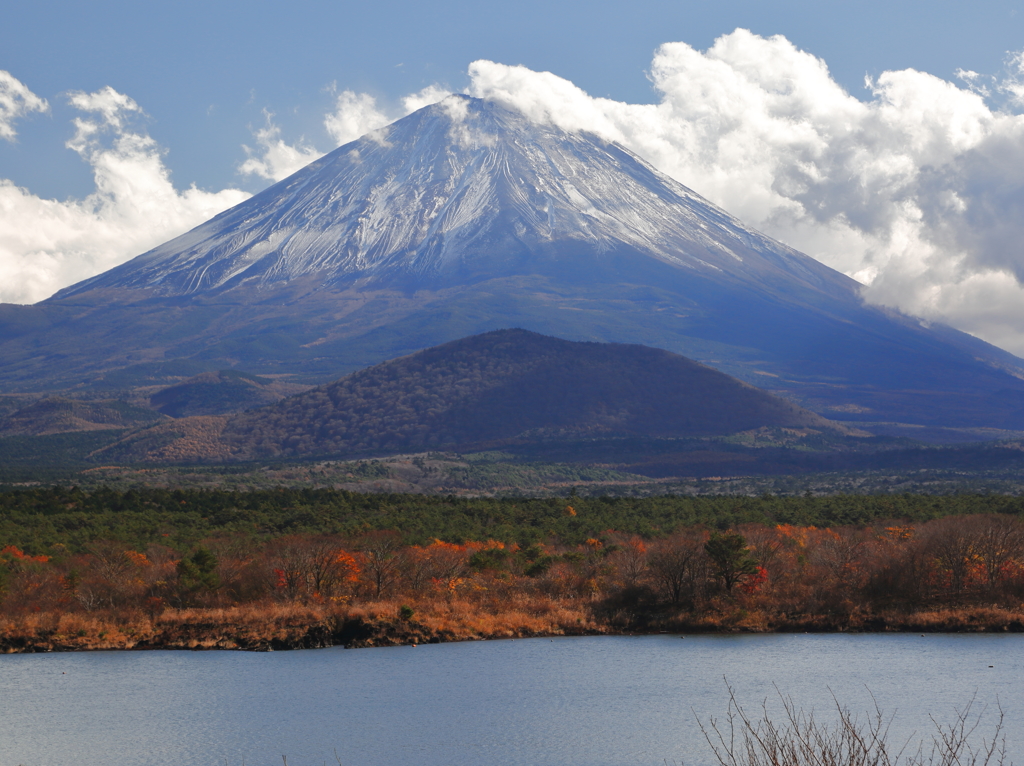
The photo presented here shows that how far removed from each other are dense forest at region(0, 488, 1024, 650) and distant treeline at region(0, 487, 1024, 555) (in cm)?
198

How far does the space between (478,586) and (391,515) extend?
2131cm

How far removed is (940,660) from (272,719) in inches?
879

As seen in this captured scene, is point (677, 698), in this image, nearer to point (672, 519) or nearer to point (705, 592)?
point (705, 592)

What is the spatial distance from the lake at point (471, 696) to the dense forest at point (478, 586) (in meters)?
1.92

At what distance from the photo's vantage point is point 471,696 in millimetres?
34125

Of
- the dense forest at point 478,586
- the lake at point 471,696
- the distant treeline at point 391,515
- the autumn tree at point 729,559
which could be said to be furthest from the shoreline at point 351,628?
the distant treeline at point 391,515

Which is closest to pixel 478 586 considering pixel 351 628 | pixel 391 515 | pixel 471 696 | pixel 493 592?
pixel 493 592

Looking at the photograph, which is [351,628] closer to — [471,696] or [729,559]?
[471,696]

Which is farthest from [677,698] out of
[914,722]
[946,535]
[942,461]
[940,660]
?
[942,461]

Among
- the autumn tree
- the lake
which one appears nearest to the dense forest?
the autumn tree

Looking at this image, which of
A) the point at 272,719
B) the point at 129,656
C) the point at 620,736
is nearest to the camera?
the point at 620,736

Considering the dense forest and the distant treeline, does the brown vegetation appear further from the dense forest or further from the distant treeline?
the distant treeline

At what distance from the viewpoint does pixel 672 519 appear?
71188 mm

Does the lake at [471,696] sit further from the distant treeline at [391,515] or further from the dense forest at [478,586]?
the distant treeline at [391,515]
